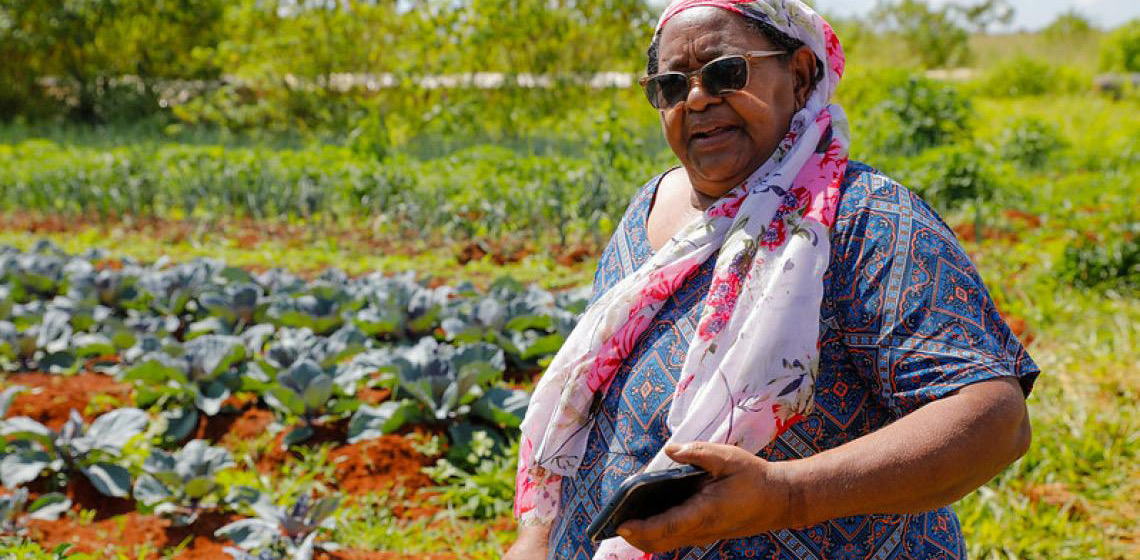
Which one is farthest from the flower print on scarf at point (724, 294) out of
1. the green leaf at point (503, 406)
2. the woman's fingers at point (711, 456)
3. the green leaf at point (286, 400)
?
the green leaf at point (286, 400)

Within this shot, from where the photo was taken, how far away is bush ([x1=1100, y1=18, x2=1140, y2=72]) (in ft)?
71.3

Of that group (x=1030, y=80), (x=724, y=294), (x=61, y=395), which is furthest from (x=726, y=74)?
(x=1030, y=80)

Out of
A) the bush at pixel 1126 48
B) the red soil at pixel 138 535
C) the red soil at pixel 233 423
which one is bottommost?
the red soil at pixel 233 423

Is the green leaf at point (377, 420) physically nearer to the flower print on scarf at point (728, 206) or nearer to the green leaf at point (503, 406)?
the green leaf at point (503, 406)

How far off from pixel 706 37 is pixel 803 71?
0.18m

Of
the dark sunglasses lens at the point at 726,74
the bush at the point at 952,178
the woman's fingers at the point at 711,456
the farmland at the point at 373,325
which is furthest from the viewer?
the bush at the point at 952,178

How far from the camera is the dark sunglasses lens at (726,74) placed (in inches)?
59.9

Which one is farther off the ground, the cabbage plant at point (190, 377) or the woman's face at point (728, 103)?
the woman's face at point (728, 103)

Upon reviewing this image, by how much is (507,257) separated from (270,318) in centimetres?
226

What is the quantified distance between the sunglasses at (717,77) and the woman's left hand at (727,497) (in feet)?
1.97

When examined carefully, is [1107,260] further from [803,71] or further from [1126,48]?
[1126,48]

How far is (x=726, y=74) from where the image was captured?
1529 mm

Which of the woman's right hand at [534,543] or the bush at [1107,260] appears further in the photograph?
the bush at [1107,260]

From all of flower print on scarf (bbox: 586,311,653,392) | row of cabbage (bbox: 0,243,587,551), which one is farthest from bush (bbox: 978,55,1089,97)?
flower print on scarf (bbox: 586,311,653,392)
